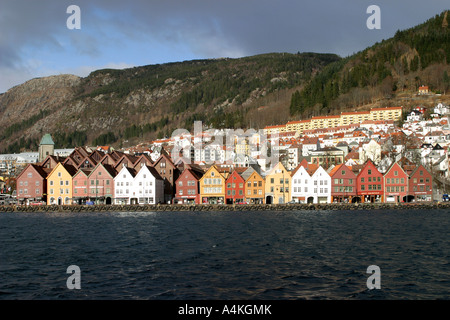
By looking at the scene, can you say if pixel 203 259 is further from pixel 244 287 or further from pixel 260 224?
pixel 260 224

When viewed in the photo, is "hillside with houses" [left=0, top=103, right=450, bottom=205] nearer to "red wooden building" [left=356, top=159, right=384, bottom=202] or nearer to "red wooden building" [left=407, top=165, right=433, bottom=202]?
"red wooden building" [left=407, top=165, right=433, bottom=202]

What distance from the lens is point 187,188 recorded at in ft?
309

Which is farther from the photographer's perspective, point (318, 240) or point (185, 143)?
point (185, 143)

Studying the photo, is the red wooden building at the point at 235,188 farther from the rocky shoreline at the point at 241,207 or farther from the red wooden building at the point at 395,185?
the red wooden building at the point at 395,185

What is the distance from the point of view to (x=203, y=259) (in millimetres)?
30328

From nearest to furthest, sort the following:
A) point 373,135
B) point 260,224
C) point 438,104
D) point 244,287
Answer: point 244,287, point 260,224, point 373,135, point 438,104

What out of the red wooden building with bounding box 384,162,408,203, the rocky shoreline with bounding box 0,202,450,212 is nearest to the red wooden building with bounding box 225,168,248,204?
the rocky shoreline with bounding box 0,202,450,212

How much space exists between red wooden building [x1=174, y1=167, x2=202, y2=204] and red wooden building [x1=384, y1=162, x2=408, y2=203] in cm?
3472

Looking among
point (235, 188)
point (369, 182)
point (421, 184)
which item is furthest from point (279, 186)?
point (421, 184)

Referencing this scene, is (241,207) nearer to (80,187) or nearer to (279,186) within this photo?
(279,186)

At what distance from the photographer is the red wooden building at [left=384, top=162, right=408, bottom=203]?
8888cm

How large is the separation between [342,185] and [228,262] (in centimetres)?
6379
